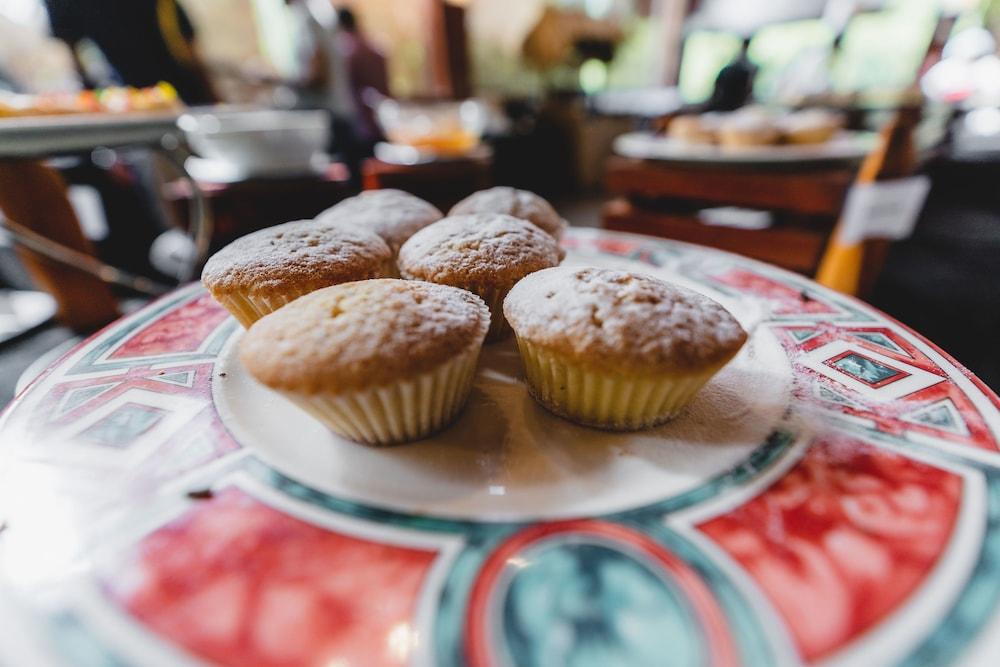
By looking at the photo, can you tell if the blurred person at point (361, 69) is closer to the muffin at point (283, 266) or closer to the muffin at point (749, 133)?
the muffin at point (749, 133)

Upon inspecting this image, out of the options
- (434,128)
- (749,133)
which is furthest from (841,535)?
(434,128)

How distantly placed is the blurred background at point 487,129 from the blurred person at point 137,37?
16 mm

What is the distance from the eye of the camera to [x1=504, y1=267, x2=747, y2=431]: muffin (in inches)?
30.1

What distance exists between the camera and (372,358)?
746mm

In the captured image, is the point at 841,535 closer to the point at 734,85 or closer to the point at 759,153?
the point at 759,153

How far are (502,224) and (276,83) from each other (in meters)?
5.02

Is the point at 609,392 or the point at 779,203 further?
the point at 779,203

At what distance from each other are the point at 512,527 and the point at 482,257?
0.63 m

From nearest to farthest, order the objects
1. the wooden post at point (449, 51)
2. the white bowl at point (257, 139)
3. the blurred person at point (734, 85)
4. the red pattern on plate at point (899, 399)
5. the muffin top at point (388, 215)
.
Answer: the red pattern on plate at point (899, 399) → the muffin top at point (388, 215) → the white bowl at point (257, 139) → the blurred person at point (734, 85) → the wooden post at point (449, 51)

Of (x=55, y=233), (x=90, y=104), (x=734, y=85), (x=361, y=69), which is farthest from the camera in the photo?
(x=734, y=85)

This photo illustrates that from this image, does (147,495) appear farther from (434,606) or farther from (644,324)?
(644,324)

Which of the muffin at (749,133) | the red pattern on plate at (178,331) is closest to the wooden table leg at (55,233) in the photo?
the red pattern on plate at (178,331)

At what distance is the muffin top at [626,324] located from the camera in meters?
0.76

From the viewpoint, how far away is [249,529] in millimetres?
609
